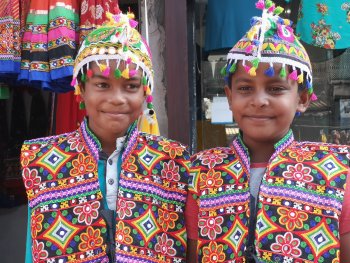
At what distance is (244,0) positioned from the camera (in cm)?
356

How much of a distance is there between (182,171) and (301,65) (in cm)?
66

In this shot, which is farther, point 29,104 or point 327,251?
point 29,104

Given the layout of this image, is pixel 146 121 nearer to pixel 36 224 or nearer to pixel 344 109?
pixel 36 224

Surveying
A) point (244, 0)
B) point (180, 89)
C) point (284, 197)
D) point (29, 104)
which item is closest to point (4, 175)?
point (29, 104)

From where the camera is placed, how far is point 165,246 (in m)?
2.05

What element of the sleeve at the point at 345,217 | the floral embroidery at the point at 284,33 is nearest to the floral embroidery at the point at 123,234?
the sleeve at the point at 345,217

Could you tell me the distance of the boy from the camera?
1.77 meters

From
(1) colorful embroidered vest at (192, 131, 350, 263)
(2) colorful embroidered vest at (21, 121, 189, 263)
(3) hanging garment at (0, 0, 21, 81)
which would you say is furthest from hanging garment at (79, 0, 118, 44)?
(1) colorful embroidered vest at (192, 131, 350, 263)

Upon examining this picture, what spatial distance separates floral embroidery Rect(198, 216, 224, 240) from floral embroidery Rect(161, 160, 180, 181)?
0.27 metres

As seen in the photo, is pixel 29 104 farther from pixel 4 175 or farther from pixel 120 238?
pixel 120 238

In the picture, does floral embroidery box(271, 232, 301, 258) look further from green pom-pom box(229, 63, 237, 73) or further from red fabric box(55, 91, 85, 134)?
red fabric box(55, 91, 85, 134)

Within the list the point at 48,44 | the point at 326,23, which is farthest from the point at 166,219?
the point at 326,23

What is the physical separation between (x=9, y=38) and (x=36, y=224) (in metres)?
1.27

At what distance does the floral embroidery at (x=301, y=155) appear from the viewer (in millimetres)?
1868
